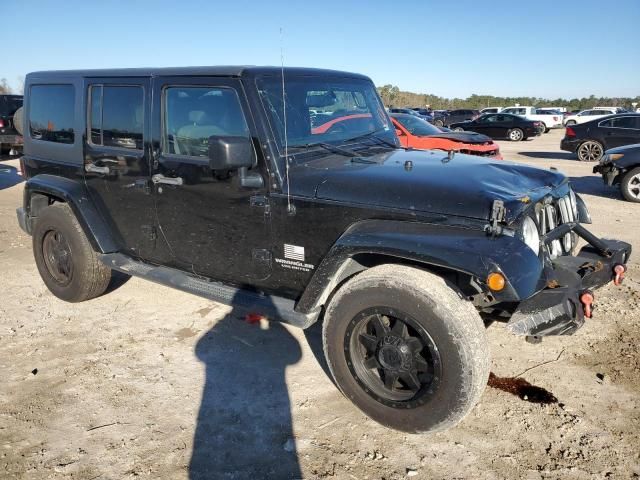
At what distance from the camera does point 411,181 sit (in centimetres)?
291

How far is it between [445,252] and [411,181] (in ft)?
1.86

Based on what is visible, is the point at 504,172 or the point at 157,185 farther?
the point at 157,185

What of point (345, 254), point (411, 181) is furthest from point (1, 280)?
point (411, 181)

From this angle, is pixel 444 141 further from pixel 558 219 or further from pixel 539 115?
pixel 539 115

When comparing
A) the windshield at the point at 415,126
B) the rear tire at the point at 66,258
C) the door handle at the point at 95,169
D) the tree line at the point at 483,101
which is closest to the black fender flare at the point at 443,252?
the door handle at the point at 95,169

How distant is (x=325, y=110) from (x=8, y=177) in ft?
36.9

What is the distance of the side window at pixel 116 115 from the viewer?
3.80 meters

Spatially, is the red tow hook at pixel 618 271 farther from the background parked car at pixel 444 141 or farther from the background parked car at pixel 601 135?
the background parked car at pixel 601 135

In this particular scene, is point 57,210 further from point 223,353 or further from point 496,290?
point 496,290

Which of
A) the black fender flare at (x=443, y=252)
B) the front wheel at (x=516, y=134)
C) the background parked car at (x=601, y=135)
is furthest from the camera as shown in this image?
the front wheel at (x=516, y=134)

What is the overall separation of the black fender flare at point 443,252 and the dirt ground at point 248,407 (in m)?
0.86

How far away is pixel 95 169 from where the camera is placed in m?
4.13

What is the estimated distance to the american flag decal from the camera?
3.16 meters

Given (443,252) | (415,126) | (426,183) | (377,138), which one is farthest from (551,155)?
(443,252)
